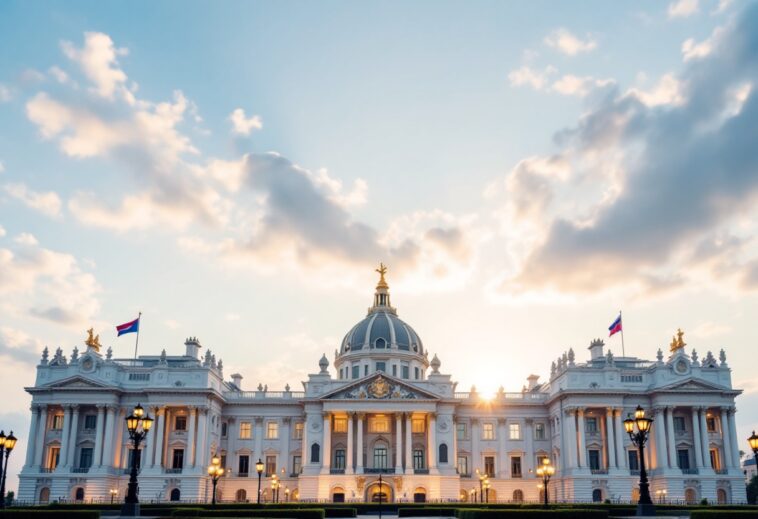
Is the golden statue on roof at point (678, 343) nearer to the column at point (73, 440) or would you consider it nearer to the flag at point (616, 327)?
the flag at point (616, 327)

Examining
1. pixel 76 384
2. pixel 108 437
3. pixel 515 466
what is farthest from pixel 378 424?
pixel 76 384

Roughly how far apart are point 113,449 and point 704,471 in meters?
62.5

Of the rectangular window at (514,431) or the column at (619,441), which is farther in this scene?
the rectangular window at (514,431)

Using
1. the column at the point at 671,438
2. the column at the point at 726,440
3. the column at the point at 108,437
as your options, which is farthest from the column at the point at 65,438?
the column at the point at 726,440

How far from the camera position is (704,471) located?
249 feet

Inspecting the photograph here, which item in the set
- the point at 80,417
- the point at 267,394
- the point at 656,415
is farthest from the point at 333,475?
the point at 656,415

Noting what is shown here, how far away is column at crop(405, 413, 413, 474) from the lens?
3135 inches

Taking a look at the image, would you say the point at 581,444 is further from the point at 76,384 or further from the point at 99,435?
the point at 76,384

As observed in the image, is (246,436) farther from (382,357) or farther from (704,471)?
(704,471)

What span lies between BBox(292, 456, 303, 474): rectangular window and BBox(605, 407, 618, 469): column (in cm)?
3441

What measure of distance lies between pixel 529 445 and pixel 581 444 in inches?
339

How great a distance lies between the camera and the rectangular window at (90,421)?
78688 millimetres

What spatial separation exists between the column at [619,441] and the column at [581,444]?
353cm

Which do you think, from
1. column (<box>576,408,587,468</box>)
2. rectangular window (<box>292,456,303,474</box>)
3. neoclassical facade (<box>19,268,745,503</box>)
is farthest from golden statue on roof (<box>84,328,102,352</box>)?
column (<box>576,408,587,468</box>)
